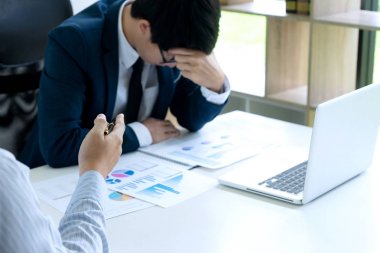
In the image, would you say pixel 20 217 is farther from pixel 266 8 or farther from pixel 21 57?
pixel 266 8

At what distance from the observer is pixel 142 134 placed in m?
1.91

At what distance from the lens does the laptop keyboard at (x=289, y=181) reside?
62.9 inches

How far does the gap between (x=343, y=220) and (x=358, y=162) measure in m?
0.27

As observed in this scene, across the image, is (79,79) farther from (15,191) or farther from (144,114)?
(15,191)

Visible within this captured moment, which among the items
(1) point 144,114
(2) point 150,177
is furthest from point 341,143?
(1) point 144,114

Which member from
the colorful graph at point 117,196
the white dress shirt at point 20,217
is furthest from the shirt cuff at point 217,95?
the white dress shirt at point 20,217

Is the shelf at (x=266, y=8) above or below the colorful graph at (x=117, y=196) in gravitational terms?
above

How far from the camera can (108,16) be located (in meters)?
2.00

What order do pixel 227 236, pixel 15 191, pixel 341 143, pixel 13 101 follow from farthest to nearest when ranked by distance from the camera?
1. pixel 13 101
2. pixel 341 143
3. pixel 227 236
4. pixel 15 191

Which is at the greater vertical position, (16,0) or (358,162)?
(16,0)

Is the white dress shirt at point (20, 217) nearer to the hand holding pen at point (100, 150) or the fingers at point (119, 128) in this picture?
the hand holding pen at point (100, 150)

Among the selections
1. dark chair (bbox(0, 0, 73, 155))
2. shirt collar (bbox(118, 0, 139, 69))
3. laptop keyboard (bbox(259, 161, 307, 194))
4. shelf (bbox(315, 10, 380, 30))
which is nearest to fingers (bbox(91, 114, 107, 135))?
laptop keyboard (bbox(259, 161, 307, 194))

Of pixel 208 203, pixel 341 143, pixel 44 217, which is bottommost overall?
pixel 208 203

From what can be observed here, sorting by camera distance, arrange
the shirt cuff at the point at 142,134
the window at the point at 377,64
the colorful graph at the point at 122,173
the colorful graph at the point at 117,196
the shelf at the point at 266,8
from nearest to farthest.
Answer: the colorful graph at the point at 117,196 < the colorful graph at the point at 122,173 < the shirt cuff at the point at 142,134 < the shelf at the point at 266,8 < the window at the point at 377,64
